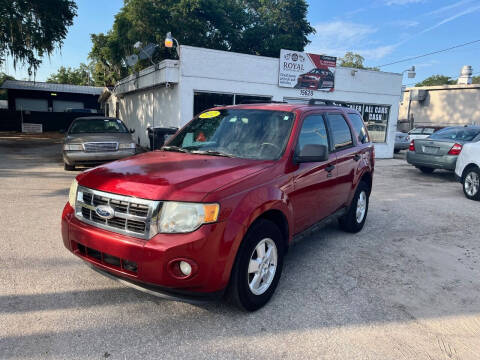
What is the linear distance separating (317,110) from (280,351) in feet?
9.23

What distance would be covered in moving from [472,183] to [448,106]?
1144 inches

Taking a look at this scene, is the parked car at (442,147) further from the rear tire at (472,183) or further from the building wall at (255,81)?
the building wall at (255,81)

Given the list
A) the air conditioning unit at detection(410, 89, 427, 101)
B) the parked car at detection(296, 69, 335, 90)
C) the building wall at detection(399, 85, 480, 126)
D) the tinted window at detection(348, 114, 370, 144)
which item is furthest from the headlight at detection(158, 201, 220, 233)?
the air conditioning unit at detection(410, 89, 427, 101)

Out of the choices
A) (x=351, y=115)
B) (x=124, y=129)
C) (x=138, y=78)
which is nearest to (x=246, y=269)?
(x=351, y=115)

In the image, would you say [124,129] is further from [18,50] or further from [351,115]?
[18,50]

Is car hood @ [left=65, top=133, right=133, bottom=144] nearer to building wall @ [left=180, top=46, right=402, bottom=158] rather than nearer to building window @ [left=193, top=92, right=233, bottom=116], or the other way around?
building wall @ [left=180, top=46, right=402, bottom=158]

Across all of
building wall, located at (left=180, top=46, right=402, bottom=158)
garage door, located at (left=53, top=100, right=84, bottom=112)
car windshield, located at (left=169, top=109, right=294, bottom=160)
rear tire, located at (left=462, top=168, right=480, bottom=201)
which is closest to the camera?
car windshield, located at (left=169, top=109, right=294, bottom=160)

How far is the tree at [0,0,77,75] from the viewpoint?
55.2 feet

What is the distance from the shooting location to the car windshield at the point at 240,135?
12.2 feet

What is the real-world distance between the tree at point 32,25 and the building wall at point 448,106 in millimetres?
30910

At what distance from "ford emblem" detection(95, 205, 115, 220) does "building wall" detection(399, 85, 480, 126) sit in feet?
114

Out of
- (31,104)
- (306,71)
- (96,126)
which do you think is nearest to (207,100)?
(96,126)

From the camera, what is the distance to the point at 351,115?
5.50m

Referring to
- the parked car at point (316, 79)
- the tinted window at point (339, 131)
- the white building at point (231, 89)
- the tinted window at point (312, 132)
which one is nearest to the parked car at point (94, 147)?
the white building at point (231, 89)
